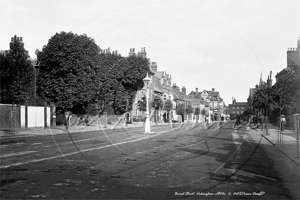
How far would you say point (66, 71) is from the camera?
1580 inches

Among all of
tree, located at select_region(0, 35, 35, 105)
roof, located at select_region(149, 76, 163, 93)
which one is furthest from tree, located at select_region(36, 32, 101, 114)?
roof, located at select_region(149, 76, 163, 93)

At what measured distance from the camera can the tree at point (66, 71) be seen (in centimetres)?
3984

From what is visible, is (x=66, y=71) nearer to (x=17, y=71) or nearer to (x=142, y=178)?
(x=17, y=71)

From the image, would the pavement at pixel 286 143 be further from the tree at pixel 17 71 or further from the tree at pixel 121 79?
the tree at pixel 121 79

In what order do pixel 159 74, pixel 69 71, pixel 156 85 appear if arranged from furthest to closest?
pixel 159 74
pixel 156 85
pixel 69 71

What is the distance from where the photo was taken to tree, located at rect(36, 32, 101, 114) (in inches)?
1569

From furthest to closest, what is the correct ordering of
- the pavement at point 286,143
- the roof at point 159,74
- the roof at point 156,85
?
the roof at point 159,74, the roof at point 156,85, the pavement at point 286,143

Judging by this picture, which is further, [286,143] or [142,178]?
[286,143]

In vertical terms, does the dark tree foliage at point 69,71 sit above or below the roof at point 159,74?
below

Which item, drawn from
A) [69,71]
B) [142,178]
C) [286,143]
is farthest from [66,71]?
[142,178]

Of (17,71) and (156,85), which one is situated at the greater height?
(156,85)

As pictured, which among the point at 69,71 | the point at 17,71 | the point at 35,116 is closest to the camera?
the point at 17,71

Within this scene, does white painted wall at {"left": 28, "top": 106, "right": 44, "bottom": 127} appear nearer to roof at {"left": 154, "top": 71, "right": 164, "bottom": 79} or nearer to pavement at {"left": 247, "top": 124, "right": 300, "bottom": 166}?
pavement at {"left": 247, "top": 124, "right": 300, "bottom": 166}

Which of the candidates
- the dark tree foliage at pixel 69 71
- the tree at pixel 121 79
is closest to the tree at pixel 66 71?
the dark tree foliage at pixel 69 71
